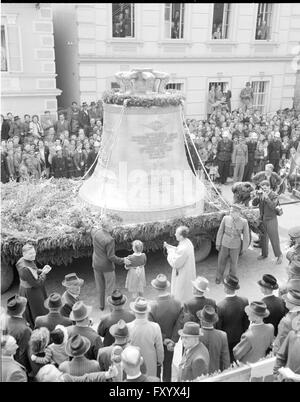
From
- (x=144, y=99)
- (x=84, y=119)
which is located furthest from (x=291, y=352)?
(x=84, y=119)

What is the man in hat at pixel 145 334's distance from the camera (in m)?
4.56

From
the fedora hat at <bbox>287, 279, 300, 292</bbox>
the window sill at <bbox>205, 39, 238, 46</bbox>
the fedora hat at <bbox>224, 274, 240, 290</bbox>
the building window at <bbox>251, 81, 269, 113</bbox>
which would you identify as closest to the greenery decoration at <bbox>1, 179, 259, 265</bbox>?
the fedora hat at <bbox>287, 279, 300, 292</bbox>

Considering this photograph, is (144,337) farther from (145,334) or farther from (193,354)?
(193,354)

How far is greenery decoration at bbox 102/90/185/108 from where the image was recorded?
27.4 feet

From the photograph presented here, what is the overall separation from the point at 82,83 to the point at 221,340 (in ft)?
49.3

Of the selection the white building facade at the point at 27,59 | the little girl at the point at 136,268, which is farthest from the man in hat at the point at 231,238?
the white building facade at the point at 27,59

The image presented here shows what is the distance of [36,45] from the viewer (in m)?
16.0

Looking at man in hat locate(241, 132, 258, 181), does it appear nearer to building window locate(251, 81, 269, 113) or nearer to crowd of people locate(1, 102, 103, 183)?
crowd of people locate(1, 102, 103, 183)

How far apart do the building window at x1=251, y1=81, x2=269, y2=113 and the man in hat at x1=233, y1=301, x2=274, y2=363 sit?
18232 millimetres

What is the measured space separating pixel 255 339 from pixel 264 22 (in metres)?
18.8

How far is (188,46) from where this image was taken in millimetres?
19281

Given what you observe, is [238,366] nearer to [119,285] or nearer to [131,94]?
[119,285]

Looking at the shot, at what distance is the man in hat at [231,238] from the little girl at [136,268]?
159 centimetres
